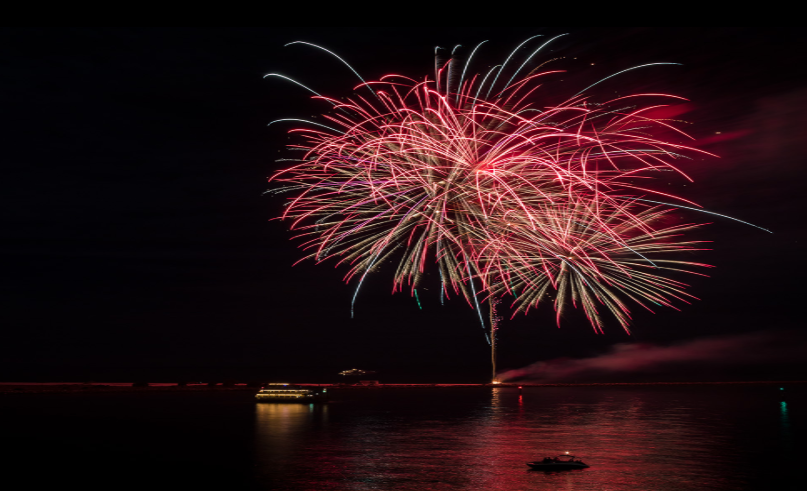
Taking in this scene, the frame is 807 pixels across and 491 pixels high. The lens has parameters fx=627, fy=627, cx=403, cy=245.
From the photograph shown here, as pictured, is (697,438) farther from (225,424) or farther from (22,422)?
(22,422)

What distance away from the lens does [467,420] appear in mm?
Answer: 52438

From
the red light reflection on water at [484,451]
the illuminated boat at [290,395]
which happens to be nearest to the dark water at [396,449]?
the red light reflection on water at [484,451]

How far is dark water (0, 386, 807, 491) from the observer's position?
2622cm

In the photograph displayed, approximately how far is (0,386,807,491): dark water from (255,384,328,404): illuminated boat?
57.3 ft

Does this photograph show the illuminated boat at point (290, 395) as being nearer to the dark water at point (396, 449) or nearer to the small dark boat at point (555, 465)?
the dark water at point (396, 449)

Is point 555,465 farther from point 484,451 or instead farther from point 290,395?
point 290,395

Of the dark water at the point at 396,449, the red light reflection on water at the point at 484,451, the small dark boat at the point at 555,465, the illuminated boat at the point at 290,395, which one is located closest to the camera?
the red light reflection on water at the point at 484,451

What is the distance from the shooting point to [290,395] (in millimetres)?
79562

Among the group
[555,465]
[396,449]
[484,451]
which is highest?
[555,465]

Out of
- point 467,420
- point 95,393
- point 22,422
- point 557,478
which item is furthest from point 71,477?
point 95,393

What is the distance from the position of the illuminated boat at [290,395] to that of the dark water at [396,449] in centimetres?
1745

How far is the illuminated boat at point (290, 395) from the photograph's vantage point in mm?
78500

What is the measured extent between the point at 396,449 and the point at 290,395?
4779 centimetres

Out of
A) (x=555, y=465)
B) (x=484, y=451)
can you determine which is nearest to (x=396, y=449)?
(x=484, y=451)
